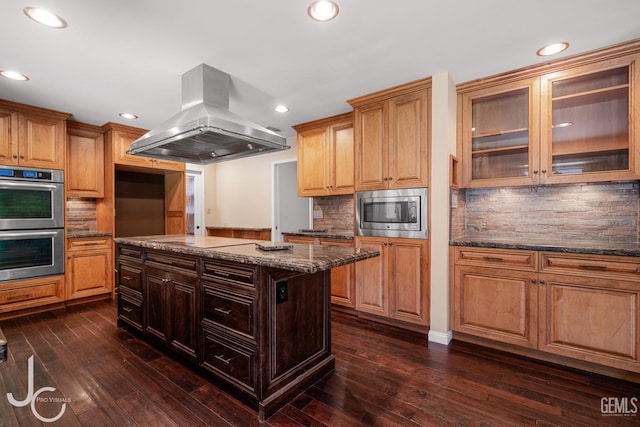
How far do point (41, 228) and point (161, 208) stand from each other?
1735mm

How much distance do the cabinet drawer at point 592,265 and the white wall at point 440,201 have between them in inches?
29.2

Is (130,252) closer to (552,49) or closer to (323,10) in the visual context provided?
(323,10)

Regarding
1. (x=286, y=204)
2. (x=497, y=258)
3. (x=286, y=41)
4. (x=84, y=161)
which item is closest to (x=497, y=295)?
(x=497, y=258)

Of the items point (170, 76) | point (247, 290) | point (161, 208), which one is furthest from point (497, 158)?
point (161, 208)

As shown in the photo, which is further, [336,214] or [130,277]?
[336,214]

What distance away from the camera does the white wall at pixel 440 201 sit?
2.65 m

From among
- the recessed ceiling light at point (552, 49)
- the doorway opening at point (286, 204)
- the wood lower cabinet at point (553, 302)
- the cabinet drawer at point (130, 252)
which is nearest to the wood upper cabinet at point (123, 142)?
the cabinet drawer at point (130, 252)

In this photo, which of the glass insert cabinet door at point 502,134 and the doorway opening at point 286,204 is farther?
the doorway opening at point 286,204

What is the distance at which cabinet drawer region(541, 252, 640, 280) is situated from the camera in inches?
79.4

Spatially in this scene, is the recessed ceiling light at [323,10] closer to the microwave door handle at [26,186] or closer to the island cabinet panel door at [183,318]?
the island cabinet panel door at [183,318]

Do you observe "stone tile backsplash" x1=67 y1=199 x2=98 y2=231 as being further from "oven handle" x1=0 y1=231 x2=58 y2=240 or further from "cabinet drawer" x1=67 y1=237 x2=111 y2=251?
"oven handle" x1=0 y1=231 x2=58 y2=240

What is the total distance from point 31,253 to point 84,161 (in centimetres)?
135

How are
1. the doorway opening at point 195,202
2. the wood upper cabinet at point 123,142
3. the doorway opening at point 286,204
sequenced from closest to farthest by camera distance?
the wood upper cabinet at point 123,142 → the doorway opening at point 286,204 → the doorway opening at point 195,202

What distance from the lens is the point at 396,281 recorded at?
297 cm
